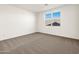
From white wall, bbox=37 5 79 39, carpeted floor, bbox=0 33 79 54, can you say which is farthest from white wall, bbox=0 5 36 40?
white wall, bbox=37 5 79 39

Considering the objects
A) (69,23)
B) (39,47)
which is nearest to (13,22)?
(39,47)

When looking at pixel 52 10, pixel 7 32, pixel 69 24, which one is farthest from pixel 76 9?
pixel 7 32

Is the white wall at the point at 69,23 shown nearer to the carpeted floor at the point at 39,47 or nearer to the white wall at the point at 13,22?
the carpeted floor at the point at 39,47

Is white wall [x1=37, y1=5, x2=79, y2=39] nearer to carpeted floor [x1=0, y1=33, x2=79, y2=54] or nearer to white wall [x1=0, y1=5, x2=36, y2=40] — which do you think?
carpeted floor [x1=0, y1=33, x2=79, y2=54]

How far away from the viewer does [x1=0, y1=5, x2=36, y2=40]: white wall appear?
3.73 metres

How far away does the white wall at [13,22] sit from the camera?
12.2 feet

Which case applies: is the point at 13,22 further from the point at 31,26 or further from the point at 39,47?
the point at 39,47

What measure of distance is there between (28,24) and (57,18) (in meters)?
2.07

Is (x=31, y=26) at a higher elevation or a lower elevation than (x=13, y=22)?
lower

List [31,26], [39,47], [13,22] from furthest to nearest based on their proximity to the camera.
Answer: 1. [31,26]
2. [13,22]
3. [39,47]

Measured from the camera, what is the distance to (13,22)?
431 cm

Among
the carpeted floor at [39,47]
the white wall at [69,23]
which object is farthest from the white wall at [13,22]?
the white wall at [69,23]

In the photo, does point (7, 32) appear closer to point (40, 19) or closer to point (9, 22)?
point (9, 22)
